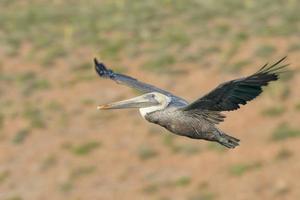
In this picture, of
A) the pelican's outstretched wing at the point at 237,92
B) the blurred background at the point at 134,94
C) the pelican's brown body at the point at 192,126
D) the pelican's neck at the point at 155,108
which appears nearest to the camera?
the pelican's outstretched wing at the point at 237,92

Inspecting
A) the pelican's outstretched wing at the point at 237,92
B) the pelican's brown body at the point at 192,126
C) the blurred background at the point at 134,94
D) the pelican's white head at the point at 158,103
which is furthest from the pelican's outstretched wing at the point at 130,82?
the blurred background at the point at 134,94

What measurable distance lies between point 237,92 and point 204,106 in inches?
16.7

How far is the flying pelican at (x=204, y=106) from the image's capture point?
1024 cm

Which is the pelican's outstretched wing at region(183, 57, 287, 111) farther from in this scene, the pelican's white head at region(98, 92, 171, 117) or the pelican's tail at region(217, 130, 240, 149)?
the pelican's white head at region(98, 92, 171, 117)

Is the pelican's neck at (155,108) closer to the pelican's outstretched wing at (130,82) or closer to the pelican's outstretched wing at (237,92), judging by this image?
the pelican's outstretched wing at (237,92)

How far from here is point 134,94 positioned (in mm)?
29328

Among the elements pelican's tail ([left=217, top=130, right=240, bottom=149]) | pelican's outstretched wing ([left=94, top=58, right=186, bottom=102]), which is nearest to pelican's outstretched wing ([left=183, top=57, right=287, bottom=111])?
pelican's tail ([left=217, top=130, right=240, bottom=149])

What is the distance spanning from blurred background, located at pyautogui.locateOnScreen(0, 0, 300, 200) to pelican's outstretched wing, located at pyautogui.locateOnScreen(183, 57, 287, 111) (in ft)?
43.5

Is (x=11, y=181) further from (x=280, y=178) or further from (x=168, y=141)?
(x=280, y=178)

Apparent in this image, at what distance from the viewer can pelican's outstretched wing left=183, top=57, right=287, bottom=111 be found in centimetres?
1017

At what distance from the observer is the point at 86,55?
3419 centimetres

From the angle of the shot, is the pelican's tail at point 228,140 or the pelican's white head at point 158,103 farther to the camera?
the pelican's white head at point 158,103

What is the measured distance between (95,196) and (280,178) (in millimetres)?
4923

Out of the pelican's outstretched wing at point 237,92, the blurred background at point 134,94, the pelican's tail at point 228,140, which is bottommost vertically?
the pelican's tail at point 228,140
